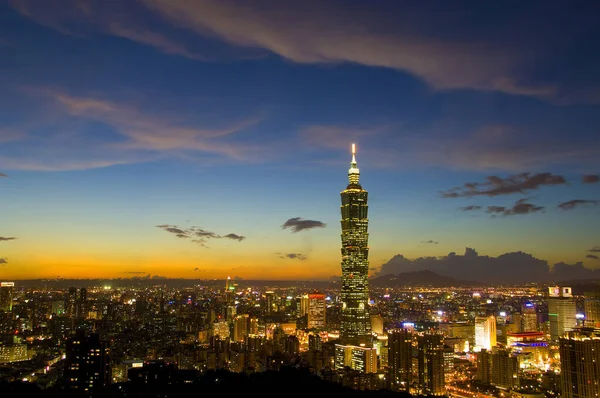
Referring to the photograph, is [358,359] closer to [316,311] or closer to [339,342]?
[339,342]

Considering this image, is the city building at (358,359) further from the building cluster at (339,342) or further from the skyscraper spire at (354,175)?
the skyscraper spire at (354,175)

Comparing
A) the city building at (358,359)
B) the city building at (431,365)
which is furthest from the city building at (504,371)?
the city building at (358,359)

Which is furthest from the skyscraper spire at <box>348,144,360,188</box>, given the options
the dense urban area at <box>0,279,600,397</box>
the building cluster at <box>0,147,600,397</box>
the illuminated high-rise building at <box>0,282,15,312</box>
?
the illuminated high-rise building at <box>0,282,15,312</box>

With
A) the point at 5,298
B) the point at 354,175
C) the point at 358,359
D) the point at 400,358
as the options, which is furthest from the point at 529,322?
the point at 5,298

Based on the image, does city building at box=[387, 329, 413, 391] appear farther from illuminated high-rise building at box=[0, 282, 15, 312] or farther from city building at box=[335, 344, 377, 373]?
illuminated high-rise building at box=[0, 282, 15, 312]

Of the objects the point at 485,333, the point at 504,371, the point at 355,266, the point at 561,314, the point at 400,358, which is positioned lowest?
the point at 504,371

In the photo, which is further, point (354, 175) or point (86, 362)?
point (354, 175)

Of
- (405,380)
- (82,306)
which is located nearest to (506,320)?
(405,380)

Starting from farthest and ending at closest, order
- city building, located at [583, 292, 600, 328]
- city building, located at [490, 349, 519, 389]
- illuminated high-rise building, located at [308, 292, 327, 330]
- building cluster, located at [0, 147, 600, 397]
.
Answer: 1. illuminated high-rise building, located at [308, 292, 327, 330]
2. city building, located at [583, 292, 600, 328]
3. city building, located at [490, 349, 519, 389]
4. building cluster, located at [0, 147, 600, 397]
